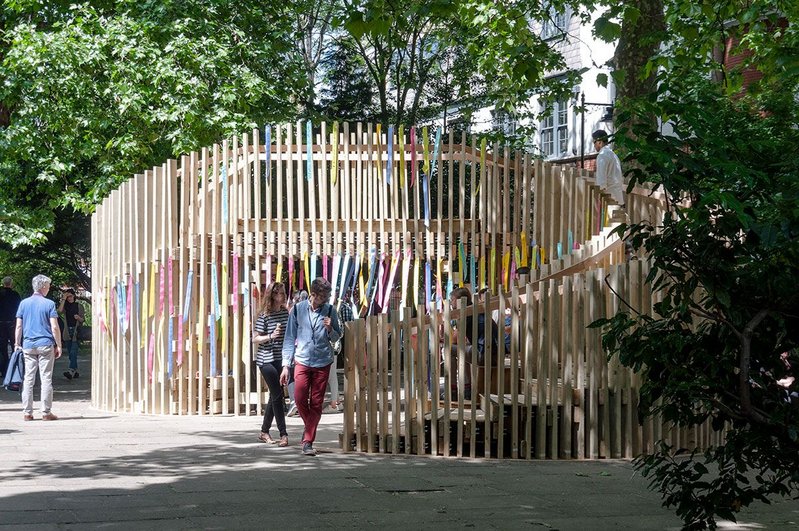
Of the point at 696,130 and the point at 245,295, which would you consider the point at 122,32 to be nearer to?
the point at 245,295

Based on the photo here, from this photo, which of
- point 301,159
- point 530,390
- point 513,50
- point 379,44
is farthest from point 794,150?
point 379,44

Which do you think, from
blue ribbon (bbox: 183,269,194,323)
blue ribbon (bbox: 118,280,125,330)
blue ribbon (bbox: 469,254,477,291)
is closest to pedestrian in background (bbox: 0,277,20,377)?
blue ribbon (bbox: 118,280,125,330)

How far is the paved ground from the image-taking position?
7891mm

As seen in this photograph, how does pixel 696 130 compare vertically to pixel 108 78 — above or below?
below

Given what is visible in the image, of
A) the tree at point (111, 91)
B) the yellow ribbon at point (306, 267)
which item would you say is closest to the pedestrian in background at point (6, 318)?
the tree at point (111, 91)

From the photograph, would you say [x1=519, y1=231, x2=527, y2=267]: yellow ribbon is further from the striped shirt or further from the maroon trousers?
the maroon trousers

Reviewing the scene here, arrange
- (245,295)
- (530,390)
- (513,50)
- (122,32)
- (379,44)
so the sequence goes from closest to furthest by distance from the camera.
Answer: (530,390) → (513,50) → (245,295) → (122,32) → (379,44)

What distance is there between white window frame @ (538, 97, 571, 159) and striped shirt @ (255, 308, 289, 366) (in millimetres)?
25165

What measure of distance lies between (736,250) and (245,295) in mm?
9816

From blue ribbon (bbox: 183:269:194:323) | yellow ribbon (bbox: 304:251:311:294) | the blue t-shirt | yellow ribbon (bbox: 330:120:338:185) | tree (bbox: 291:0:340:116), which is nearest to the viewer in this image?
the blue t-shirt

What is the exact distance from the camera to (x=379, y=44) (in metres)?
30.0

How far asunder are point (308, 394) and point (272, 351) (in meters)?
0.98

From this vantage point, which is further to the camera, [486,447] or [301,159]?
[301,159]

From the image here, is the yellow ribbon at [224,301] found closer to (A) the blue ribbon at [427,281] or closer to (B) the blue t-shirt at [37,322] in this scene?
(B) the blue t-shirt at [37,322]
